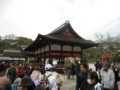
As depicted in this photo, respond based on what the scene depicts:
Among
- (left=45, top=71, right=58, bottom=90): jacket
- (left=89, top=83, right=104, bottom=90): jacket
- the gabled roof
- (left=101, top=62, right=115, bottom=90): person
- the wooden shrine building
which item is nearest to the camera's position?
(left=89, top=83, right=104, bottom=90): jacket

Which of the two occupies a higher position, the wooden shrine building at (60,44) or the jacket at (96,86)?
the wooden shrine building at (60,44)

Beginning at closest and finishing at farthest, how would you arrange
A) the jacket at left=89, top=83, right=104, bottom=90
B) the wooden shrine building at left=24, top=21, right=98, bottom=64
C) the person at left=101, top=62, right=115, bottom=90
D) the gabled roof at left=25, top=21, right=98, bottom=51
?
the jacket at left=89, top=83, right=104, bottom=90 < the person at left=101, top=62, right=115, bottom=90 < the wooden shrine building at left=24, top=21, right=98, bottom=64 < the gabled roof at left=25, top=21, right=98, bottom=51

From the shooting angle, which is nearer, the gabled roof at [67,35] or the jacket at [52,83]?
the jacket at [52,83]

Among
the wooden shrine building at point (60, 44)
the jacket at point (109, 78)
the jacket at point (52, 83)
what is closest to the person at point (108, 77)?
the jacket at point (109, 78)

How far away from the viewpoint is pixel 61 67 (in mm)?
19906

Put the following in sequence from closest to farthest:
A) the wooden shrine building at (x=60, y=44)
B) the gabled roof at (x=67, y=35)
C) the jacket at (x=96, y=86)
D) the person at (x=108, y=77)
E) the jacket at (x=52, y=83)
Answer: the jacket at (x=96, y=86), the jacket at (x=52, y=83), the person at (x=108, y=77), the wooden shrine building at (x=60, y=44), the gabled roof at (x=67, y=35)

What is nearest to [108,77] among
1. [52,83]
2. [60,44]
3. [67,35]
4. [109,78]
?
[109,78]

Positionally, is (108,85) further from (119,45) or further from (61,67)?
(119,45)

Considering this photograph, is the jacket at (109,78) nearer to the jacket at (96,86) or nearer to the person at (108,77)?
the person at (108,77)

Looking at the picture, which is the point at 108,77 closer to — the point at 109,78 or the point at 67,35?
the point at 109,78

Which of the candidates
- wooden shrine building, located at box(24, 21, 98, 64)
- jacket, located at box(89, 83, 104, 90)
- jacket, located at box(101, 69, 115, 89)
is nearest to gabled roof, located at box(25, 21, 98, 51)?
wooden shrine building, located at box(24, 21, 98, 64)

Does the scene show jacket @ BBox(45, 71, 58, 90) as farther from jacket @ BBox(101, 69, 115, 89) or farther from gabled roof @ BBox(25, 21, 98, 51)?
gabled roof @ BBox(25, 21, 98, 51)

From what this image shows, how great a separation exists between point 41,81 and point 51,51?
564 inches

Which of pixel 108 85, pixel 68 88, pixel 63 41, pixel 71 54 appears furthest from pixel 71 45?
pixel 108 85
